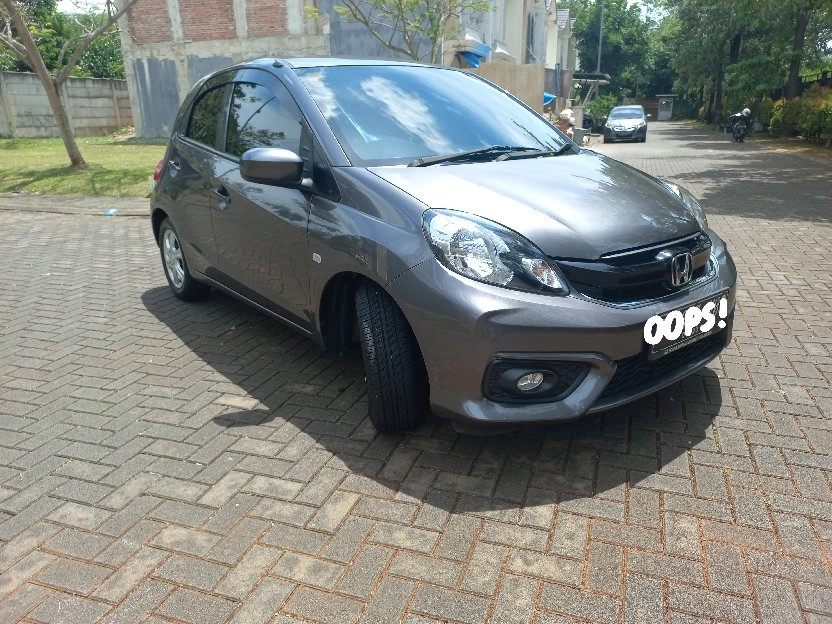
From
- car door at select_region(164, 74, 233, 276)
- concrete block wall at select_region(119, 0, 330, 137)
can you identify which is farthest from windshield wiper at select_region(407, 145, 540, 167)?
concrete block wall at select_region(119, 0, 330, 137)

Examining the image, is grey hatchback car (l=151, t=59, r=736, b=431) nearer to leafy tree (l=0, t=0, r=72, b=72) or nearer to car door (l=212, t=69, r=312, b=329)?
car door (l=212, t=69, r=312, b=329)

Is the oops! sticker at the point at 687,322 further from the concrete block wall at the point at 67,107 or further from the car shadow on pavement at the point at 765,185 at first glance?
the concrete block wall at the point at 67,107

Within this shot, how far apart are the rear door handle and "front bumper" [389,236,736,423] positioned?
1682 millimetres

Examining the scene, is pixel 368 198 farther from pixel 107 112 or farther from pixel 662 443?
pixel 107 112

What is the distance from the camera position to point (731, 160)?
16.5m

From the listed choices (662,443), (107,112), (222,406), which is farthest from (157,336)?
(107,112)

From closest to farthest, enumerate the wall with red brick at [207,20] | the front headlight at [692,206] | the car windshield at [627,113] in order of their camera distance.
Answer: the front headlight at [692,206]
the wall with red brick at [207,20]
the car windshield at [627,113]

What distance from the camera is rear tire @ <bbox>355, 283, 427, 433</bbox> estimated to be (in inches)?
111

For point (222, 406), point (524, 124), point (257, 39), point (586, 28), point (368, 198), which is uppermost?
point (586, 28)

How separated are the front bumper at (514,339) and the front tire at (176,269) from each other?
2.86 meters

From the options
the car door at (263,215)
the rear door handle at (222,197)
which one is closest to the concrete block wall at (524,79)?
the car door at (263,215)

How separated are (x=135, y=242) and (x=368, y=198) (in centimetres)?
586

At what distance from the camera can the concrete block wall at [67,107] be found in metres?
22.7

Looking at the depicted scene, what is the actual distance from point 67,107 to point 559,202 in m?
25.9
